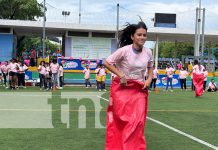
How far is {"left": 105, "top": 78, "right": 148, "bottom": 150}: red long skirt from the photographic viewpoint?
5590 millimetres

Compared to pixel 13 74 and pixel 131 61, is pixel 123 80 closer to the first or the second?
pixel 131 61

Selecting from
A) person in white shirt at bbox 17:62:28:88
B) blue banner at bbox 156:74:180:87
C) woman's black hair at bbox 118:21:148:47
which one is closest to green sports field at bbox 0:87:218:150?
woman's black hair at bbox 118:21:148:47

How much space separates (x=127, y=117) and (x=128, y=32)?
112cm

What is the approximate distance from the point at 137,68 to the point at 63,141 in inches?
108

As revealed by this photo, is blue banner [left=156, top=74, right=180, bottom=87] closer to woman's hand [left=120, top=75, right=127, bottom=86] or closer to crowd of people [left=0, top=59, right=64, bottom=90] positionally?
crowd of people [left=0, top=59, right=64, bottom=90]

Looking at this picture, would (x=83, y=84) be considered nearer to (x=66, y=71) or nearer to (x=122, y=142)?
(x=66, y=71)

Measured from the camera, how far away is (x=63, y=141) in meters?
7.91

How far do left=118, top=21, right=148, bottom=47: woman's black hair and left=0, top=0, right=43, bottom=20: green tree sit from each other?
162 ft

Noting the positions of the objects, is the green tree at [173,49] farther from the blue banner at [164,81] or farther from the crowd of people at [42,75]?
the crowd of people at [42,75]

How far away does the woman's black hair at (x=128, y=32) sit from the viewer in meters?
5.80

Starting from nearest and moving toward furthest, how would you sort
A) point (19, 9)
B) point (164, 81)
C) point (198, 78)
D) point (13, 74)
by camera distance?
point (198, 78)
point (13, 74)
point (164, 81)
point (19, 9)

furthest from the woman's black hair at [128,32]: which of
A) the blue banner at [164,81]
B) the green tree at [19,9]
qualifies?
the green tree at [19,9]

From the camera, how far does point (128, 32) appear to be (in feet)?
19.4

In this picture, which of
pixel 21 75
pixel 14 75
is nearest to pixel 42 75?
pixel 21 75
